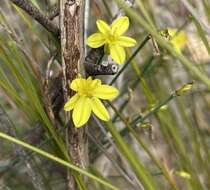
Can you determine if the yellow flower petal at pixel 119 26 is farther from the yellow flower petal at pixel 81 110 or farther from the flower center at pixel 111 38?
the yellow flower petal at pixel 81 110

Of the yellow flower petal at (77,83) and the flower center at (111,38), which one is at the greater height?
the flower center at (111,38)

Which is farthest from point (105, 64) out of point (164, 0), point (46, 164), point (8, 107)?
point (164, 0)

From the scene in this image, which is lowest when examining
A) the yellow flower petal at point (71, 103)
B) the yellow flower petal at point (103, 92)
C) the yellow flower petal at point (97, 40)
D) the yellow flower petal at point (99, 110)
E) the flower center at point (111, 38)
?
the yellow flower petal at point (99, 110)

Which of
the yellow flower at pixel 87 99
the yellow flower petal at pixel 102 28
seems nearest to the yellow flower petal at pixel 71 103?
the yellow flower at pixel 87 99

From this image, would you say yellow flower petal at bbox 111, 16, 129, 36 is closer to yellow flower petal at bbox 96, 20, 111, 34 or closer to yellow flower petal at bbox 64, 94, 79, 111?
yellow flower petal at bbox 96, 20, 111, 34

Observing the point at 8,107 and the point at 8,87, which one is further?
the point at 8,107

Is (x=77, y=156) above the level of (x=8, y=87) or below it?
below

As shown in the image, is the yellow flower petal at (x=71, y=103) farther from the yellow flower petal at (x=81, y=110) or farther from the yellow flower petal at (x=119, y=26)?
the yellow flower petal at (x=119, y=26)

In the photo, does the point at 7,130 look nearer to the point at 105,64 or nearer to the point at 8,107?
the point at 105,64
